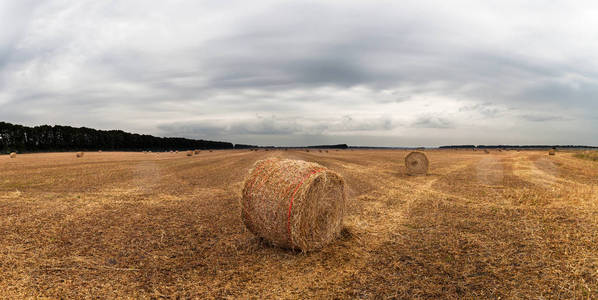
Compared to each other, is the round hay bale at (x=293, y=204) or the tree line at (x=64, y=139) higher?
the tree line at (x=64, y=139)

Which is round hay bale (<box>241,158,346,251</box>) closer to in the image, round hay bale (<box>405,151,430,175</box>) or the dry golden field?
the dry golden field

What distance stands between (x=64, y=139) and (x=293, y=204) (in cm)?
12681

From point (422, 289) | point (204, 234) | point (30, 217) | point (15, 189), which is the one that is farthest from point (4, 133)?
point (422, 289)

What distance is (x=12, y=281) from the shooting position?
229 inches

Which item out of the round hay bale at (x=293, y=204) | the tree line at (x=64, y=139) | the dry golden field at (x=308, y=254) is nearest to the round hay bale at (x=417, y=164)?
the dry golden field at (x=308, y=254)

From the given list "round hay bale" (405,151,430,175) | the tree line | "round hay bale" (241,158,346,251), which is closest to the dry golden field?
"round hay bale" (241,158,346,251)

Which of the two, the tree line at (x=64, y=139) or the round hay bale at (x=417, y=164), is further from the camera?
the tree line at (x=64, y=139)

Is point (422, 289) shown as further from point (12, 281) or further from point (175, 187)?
point (175, 187)

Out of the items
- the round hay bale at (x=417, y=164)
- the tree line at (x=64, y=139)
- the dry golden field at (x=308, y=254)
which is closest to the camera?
the dry golden field at (x=308, y=254)

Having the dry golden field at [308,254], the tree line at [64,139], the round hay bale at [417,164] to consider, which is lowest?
the dry golden field at [308,254]

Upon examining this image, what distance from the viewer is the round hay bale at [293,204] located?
7266 millimetres

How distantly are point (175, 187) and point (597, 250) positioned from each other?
17482 mm

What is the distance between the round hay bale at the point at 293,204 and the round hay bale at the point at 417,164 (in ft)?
60.1

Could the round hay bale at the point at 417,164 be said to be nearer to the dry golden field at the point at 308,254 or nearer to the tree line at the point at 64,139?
the dry golden field at the point at 308,254
